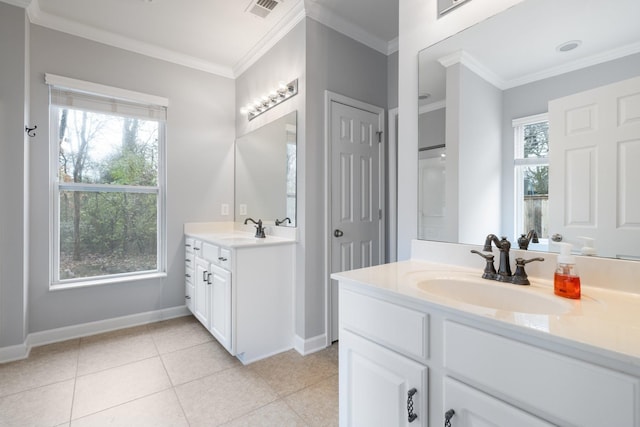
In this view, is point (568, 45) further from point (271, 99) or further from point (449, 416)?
point (271, 99)

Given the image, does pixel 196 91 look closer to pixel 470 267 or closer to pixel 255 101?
pixel 255 101

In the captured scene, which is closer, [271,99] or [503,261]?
[503,261]

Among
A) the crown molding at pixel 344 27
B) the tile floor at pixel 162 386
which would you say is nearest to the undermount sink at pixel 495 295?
the tile floor at pixel 162 386

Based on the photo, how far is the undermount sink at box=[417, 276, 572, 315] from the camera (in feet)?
3.26

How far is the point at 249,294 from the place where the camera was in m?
2.19

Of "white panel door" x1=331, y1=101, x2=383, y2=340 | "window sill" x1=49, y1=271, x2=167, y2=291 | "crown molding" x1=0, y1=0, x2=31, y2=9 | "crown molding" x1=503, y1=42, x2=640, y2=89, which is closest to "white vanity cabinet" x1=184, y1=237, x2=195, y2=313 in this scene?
"window sill" x1=49, y1=271, x2=167, y2=291

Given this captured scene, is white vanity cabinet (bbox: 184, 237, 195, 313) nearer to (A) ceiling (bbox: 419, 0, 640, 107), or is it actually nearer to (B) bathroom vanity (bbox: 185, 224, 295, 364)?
(B) bathroom vanity (bbox: 185, 224, 295, 364)

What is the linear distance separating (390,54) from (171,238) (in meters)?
2.80

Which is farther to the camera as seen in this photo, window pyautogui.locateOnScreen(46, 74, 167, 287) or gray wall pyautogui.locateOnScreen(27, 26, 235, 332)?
window pyautogui.locateOnScreen(46, 74, 167, 287)

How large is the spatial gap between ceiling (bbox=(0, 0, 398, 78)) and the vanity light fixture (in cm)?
46

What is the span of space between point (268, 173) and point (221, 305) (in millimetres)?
1242

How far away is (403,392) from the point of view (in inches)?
39.7

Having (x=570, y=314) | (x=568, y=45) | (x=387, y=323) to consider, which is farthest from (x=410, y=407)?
(x=568, y=45)

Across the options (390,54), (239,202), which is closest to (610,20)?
(390,54)
